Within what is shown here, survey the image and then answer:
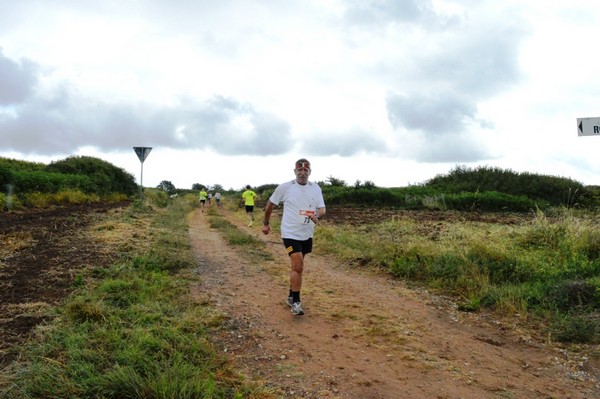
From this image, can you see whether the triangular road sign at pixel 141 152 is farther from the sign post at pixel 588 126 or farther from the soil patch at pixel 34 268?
the sign post at pixel 588 126

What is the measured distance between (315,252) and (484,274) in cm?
477

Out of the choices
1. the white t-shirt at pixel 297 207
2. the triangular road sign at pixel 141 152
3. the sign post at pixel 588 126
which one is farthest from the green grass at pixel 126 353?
the triangular road sign at pixel 141 152

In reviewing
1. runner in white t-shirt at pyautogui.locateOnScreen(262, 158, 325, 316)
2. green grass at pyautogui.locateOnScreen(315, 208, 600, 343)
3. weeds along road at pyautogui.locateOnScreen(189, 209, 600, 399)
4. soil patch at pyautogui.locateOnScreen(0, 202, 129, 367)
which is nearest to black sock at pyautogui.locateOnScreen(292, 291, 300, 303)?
runner in white t-shirt at pyautogui.locateOnScreen(262, 158, 325, 316)

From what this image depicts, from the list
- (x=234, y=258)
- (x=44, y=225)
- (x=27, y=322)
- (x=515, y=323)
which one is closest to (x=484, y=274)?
(x=515, y=323)

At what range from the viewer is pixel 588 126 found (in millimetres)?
6254

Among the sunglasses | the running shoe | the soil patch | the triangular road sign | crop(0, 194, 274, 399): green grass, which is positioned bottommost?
the running shoe

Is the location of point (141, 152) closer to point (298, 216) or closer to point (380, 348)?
point (298, 216)

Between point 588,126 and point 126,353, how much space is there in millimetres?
6479

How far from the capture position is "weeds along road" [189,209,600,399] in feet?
12.1

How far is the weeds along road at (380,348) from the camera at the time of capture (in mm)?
3674

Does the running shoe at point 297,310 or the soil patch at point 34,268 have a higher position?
the soil patch at point 34,268

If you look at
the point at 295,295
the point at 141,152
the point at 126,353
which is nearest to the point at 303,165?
the point at 295,295

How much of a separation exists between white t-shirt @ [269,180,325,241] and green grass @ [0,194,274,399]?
1.39 meters

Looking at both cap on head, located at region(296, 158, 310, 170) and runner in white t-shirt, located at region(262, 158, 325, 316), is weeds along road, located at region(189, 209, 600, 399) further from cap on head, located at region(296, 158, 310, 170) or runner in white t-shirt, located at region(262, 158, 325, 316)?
cap on head, located at region(296, 158, 310, 170)
